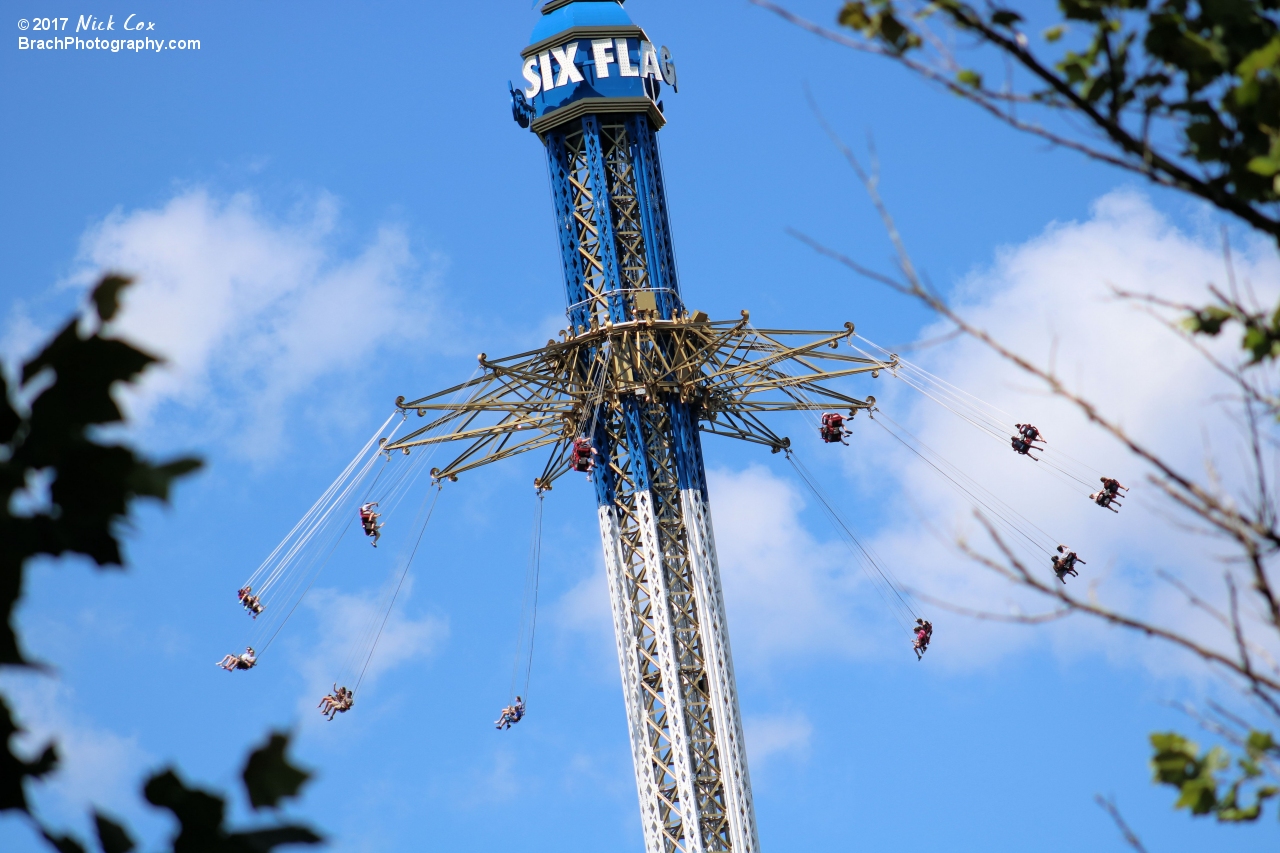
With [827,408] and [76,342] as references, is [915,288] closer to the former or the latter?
[76,342]

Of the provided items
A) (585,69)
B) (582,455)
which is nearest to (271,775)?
(582,455)

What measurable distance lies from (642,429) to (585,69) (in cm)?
657

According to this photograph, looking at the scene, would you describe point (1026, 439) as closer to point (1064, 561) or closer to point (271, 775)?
point (1064, 561)

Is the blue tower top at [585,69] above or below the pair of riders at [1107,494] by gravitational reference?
above

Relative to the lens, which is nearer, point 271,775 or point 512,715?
point 271,775

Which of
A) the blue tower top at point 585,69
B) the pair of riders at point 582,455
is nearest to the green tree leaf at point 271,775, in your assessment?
the pair of riders at point 582,455

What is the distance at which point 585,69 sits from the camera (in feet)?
114

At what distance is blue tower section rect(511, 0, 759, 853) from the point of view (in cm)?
3256

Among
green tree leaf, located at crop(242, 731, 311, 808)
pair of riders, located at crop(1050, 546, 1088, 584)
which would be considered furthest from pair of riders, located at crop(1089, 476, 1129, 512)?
green tree leaf, located at crop(242, 731, 311, 808)

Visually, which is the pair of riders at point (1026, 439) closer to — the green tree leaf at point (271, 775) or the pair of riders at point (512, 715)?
the pair of riders at point (512, 715)

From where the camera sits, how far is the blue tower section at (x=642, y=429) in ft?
107

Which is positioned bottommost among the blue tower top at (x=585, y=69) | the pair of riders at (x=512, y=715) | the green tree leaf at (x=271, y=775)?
the green tree leaf at (x=271, y=775)

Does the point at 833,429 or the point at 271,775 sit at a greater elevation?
the point at 833,429

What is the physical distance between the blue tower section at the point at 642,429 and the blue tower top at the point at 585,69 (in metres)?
0.03
